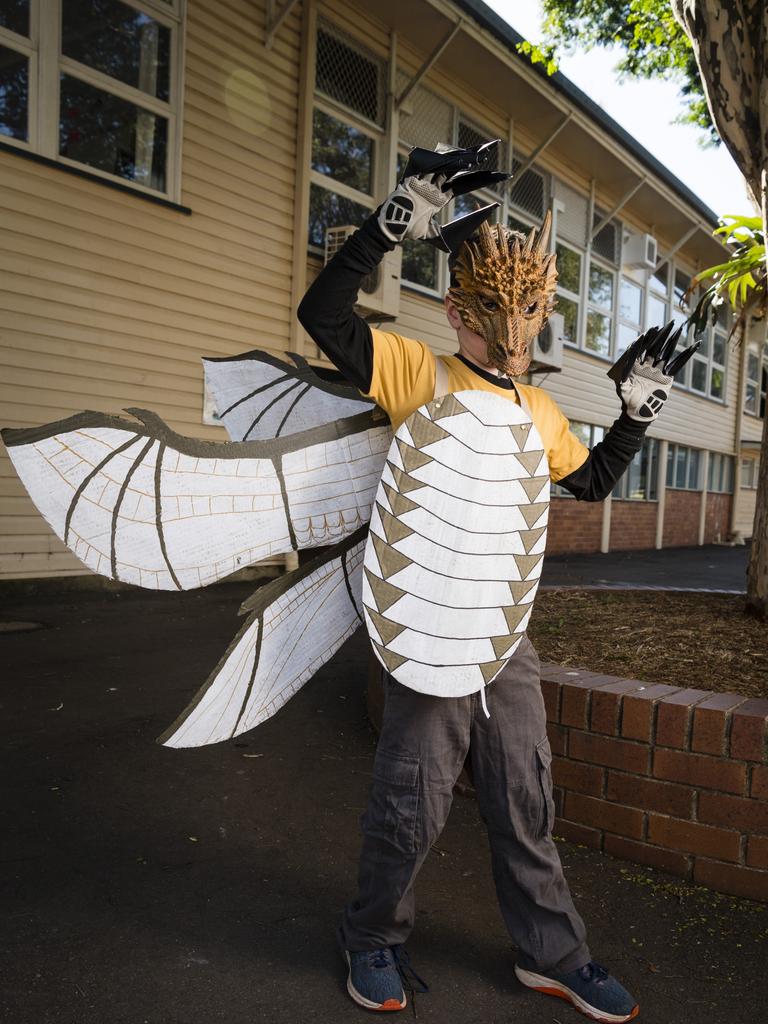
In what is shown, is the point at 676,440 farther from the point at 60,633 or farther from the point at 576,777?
the point at 576,777

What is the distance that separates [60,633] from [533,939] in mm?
4468

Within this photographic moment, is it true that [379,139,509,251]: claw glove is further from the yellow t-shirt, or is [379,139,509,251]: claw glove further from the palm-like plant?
the palm-like plant

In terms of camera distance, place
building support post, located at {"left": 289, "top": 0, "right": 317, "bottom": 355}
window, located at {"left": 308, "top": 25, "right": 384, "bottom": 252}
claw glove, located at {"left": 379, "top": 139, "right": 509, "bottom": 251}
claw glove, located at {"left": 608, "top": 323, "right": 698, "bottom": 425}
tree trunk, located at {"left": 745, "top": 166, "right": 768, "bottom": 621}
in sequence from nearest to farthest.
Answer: claw glove, located at {"left": 379, "top": 139, "right": 509, "bottom": 251} < claw glove, located at {"left": 608, "top": 323, "right": 698, "bottom": 425} < tree trunk, located at {"left": 745, "top": 166, "right": 768, "bottom": 621} < building support post, located at {"left": 289, "top": 0, "right": 317, "bottom": 355} < window, located at {"left": 308, "top": 25, "right": 384, "bottom": 252}

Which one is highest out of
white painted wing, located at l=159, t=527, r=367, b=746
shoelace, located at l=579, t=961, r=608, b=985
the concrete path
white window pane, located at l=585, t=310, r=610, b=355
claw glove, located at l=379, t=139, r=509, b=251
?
white window pane, located at l=585, t=310, r=610, b=355

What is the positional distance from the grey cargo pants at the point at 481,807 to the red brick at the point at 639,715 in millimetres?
649

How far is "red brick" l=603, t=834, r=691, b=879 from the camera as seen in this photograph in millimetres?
2422

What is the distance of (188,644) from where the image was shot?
5.44 metres

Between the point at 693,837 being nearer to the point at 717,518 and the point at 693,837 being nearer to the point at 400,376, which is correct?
the point at 400,376


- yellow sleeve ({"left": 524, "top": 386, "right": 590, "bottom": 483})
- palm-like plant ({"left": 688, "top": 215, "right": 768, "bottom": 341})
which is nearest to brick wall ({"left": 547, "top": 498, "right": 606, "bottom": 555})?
palm-like plant ({"left": 688, "top": 215, "right": 768, "bottom": 341})

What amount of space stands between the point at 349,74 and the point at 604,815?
30.5 ft

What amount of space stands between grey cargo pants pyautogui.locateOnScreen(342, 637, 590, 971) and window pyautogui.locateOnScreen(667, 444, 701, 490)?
1688 centimetres

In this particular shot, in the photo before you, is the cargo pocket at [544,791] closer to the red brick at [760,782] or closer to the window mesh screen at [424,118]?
the red brick at [760,782]

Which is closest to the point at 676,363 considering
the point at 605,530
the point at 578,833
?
the point at 578,833

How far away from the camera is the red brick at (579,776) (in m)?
2.57
